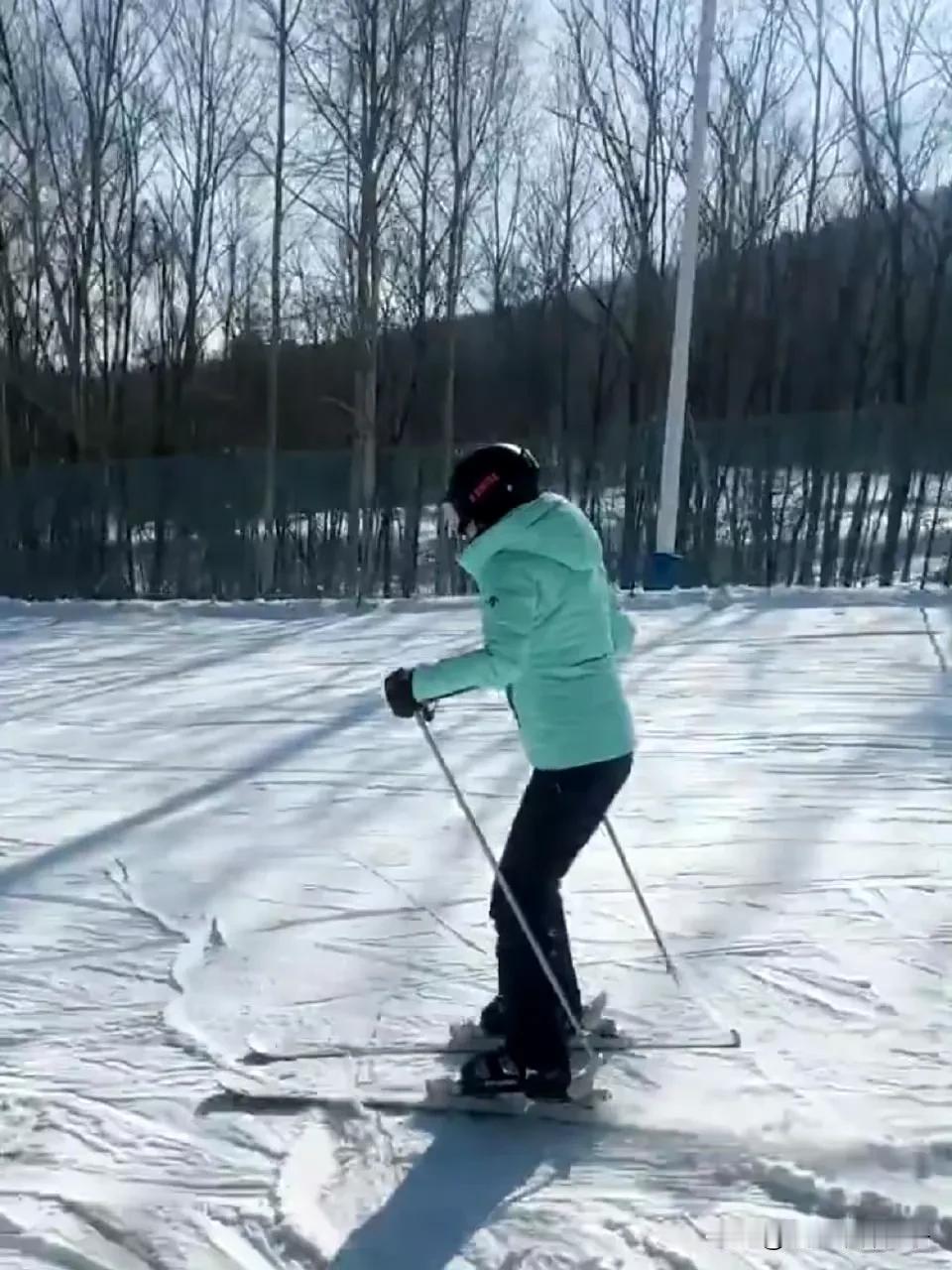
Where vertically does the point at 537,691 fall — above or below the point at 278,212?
below

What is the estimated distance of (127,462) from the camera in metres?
Answer: 20.4

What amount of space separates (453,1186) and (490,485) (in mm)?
1600

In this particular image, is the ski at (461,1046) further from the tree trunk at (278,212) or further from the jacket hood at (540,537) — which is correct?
the tree trunk at (278,212)

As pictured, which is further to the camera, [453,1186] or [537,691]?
[537,691]

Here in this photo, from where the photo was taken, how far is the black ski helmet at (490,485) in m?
3.21

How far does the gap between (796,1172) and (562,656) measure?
4.18 feet

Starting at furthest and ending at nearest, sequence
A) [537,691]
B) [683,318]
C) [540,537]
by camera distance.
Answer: [683,318], [537,691], [540,537]

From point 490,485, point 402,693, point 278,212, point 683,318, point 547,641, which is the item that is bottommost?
point 402,693

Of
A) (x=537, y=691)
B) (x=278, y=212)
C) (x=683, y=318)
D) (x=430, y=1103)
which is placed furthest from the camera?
(x=278, y=212)

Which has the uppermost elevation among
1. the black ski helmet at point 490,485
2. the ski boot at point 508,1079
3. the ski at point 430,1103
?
the black ski helmet at point 490,485

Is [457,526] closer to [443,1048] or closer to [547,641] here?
[547,641]

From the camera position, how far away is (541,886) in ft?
11.0

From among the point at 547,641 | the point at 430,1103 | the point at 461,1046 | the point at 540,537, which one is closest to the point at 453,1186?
the point at 430,1103

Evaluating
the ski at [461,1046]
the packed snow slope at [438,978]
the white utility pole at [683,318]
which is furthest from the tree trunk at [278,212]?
the ski at [461,1046]
